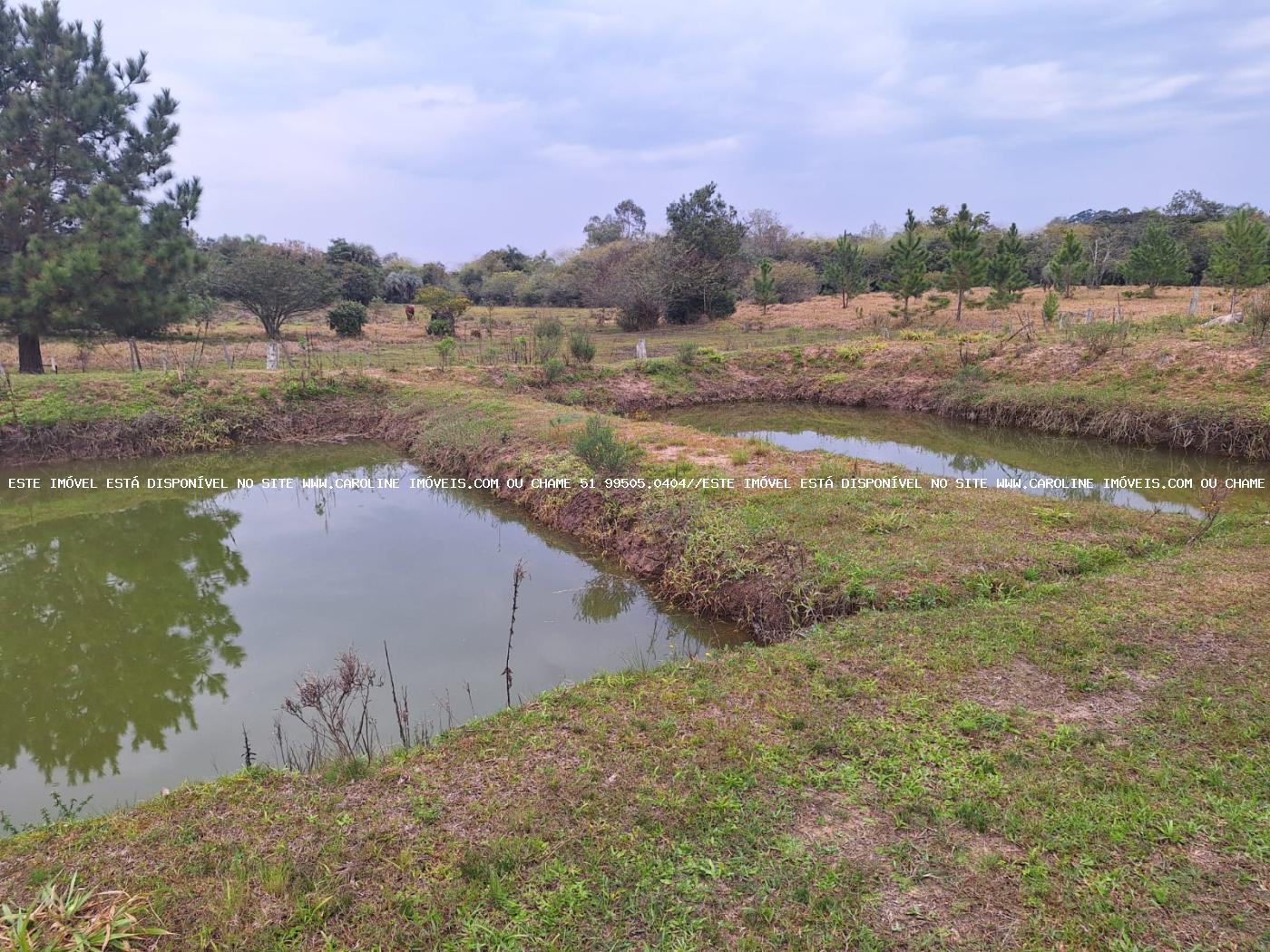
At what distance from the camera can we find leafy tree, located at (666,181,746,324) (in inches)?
1257

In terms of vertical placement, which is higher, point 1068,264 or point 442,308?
point 1068,264

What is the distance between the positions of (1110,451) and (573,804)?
12.6 meters

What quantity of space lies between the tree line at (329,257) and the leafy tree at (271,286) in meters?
0.07

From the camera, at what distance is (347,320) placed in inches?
989

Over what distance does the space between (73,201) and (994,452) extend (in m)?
18.6

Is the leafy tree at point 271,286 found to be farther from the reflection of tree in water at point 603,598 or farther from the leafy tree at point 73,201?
the reflection of tree in water at point 603,598

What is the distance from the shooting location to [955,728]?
3766mm

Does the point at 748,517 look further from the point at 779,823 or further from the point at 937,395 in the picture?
the point at 937,395

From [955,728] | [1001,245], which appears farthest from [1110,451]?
[1001,245]

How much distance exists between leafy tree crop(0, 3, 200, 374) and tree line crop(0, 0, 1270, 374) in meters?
0.03

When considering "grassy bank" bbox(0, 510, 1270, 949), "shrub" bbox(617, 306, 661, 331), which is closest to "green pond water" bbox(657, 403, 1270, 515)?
"grassy bank" bbox(0, 510, 1270, 949)

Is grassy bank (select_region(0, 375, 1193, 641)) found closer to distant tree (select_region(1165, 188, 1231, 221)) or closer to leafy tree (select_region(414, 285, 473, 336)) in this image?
leafy tree (select_region(414, 285, 473, 336))

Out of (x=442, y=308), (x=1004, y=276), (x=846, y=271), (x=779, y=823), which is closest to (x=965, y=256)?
(x=1004, y=276)

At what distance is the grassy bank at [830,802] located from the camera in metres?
2.64
